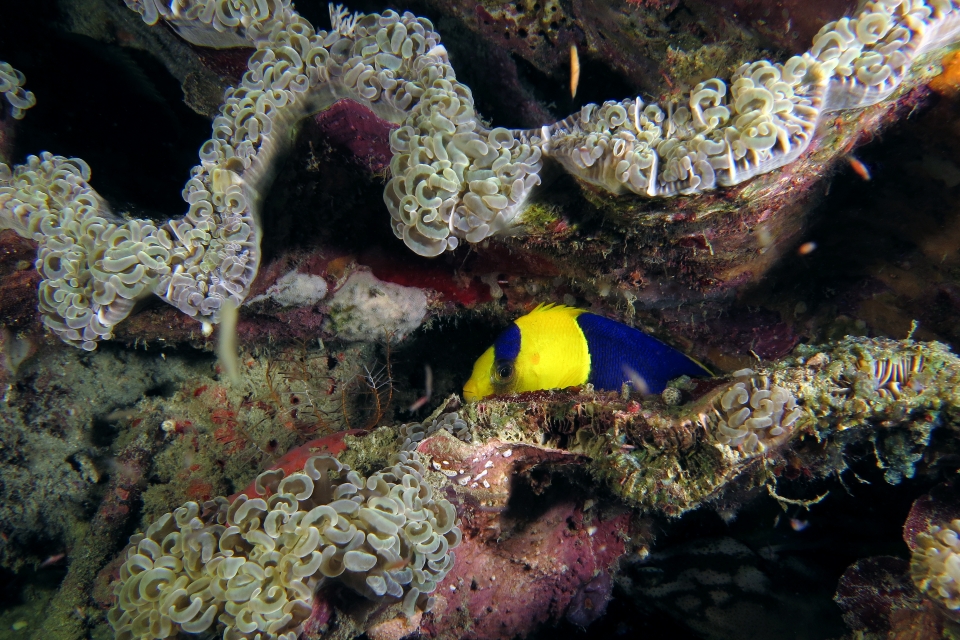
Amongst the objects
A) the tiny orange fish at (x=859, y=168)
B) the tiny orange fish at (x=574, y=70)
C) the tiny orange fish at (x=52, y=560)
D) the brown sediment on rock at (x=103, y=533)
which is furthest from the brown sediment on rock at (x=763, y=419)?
the tiny orange fish at (x=52, y=560)

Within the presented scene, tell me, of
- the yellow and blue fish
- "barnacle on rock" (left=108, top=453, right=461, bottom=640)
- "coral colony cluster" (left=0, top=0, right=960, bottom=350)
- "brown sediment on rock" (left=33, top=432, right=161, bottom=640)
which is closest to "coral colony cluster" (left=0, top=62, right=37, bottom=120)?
"coral colony cluster" (left=0, top=0, right=960, bottom=350)

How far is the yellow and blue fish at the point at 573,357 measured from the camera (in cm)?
261

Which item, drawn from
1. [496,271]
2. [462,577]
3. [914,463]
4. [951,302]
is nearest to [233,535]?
[462,577]

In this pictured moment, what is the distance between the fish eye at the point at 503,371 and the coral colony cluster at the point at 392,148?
831 millimetres

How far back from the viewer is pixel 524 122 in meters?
3.92

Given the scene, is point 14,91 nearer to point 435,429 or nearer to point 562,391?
point 435,429

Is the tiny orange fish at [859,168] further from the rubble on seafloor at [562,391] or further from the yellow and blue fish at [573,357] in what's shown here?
the yellow and blue fish at [573,357]

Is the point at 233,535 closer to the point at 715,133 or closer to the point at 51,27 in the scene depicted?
the point at 715,133

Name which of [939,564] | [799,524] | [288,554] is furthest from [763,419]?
[288,554]

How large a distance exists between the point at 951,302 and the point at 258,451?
443 centimetres

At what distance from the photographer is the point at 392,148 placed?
2297 mm

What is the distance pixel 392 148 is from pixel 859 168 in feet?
8.07

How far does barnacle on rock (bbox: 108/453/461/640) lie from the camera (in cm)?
182

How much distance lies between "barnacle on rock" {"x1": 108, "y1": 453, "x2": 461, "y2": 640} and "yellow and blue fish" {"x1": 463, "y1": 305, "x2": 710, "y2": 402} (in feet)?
2.56
